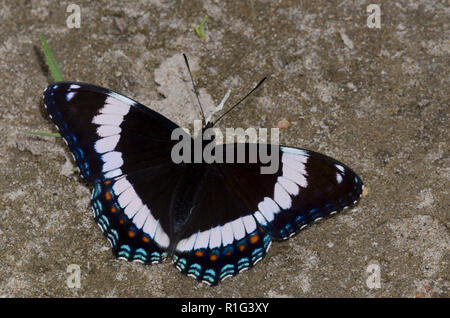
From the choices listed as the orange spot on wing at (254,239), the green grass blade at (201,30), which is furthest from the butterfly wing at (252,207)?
the green grass blade at (201,30)

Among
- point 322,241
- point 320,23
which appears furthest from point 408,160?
point 320,23

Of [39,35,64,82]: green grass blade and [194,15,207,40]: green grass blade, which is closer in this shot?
[39,35,64,82]: green grass blade

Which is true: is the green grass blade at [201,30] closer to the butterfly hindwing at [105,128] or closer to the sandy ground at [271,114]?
the sandy ground at [271,114]

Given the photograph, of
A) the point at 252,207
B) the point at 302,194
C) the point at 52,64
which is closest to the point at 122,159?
the point at 252,207

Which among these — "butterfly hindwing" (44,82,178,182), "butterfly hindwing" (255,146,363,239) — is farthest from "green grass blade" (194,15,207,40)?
"butterfly hindwing" (255,146,363,239)

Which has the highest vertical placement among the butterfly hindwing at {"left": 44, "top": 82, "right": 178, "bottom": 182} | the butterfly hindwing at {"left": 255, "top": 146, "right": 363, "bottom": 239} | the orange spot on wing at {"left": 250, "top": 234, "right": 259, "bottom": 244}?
the butterfly hindwing at {"left": 44, "top": 82, "right": 178, "bottom": 182}

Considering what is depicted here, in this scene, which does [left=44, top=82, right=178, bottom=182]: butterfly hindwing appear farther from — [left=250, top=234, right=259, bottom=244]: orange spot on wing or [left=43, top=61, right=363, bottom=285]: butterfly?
[left=250, top=234, right=259, bottom=244]: orange spot on wing
